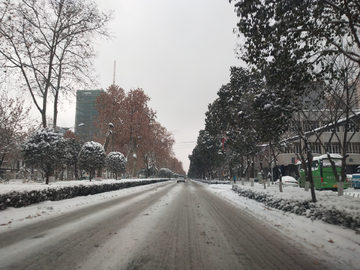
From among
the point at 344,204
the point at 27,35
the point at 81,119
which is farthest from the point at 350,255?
the point at 81,119

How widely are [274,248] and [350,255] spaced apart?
1232 millimetres

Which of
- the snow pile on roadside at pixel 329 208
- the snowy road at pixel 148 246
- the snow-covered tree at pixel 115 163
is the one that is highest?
the snow-covered tree at pixel 115 163

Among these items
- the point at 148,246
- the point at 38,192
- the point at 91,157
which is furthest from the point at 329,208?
the point at 91,157

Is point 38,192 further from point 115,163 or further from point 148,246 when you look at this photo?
point 115,163

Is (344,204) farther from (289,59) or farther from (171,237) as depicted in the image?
(171,237)

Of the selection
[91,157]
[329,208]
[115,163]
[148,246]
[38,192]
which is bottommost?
[148,246]

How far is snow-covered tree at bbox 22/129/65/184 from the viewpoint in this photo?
15.5 metres

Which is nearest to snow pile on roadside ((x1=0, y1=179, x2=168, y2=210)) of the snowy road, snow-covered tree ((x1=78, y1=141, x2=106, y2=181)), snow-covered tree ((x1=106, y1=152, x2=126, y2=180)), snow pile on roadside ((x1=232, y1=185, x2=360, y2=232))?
the snowy road

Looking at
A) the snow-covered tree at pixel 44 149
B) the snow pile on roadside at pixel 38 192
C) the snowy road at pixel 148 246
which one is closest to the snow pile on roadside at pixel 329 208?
the snowy road at pixel 148 246

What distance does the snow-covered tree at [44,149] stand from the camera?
15.5 metres

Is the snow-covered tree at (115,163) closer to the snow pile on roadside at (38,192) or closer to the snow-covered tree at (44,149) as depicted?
the snow pile on roadside at (38,192)

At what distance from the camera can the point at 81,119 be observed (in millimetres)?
61750

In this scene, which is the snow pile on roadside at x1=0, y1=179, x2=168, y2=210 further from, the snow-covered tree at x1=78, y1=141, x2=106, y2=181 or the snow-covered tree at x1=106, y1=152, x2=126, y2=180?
the snow-covered tree at x1=106, y1=152, x2=126, y2=180

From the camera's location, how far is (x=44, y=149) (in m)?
15.5
